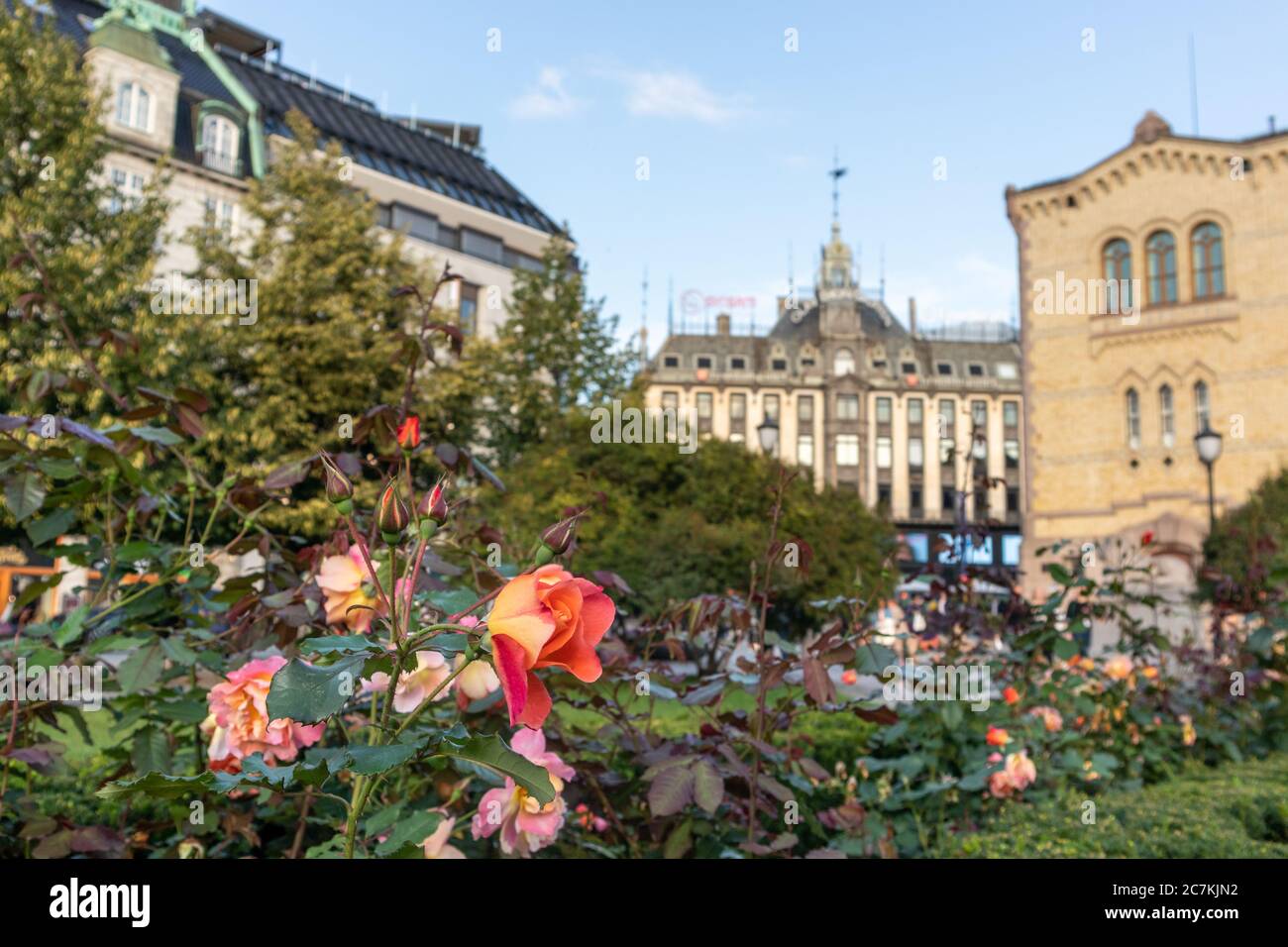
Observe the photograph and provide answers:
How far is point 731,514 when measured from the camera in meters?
26.6

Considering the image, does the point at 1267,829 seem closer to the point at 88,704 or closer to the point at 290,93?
the point at 88,704

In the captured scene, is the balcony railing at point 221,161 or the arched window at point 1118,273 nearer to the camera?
the arched window at point 1118,273

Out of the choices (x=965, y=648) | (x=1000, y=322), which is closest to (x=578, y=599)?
(x=965, y=648)

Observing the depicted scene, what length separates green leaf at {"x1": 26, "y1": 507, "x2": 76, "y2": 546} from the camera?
9.61 ft

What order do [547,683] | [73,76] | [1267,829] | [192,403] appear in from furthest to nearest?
[73,76] → [1267,829] → [192,403] → [547,683]

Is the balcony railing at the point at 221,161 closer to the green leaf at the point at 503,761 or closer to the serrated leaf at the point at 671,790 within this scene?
the serrated leaf at the point at 671,790

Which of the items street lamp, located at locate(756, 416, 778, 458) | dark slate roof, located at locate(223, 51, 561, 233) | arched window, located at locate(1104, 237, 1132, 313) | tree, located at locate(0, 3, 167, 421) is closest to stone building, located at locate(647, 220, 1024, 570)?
dark slate roof, located at locate(223, 51, 561, 233)

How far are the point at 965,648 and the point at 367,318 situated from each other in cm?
2016

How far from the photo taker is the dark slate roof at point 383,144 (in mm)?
39969
